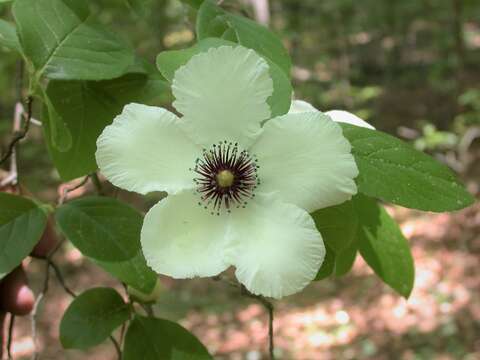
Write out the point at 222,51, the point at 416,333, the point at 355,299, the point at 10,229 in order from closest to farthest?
the point at 222,51 → the point at 10,229 → the point at 416,333 → the point at 355,299

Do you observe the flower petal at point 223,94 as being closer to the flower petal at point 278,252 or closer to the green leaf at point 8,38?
the flower petal at point 278,252

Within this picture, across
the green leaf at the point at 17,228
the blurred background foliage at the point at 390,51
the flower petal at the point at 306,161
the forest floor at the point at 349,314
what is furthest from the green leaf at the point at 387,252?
the blurred background foliage at the point at 390,51

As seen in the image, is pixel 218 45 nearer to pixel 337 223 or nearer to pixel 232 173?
pixel 232 173

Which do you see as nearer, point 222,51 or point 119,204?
point 222,51

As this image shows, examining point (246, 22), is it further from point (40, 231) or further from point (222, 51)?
point (40, 231)

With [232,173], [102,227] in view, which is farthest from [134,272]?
Result: [232,173]

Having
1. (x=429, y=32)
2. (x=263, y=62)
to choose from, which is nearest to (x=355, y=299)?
(x=263, y=62)
